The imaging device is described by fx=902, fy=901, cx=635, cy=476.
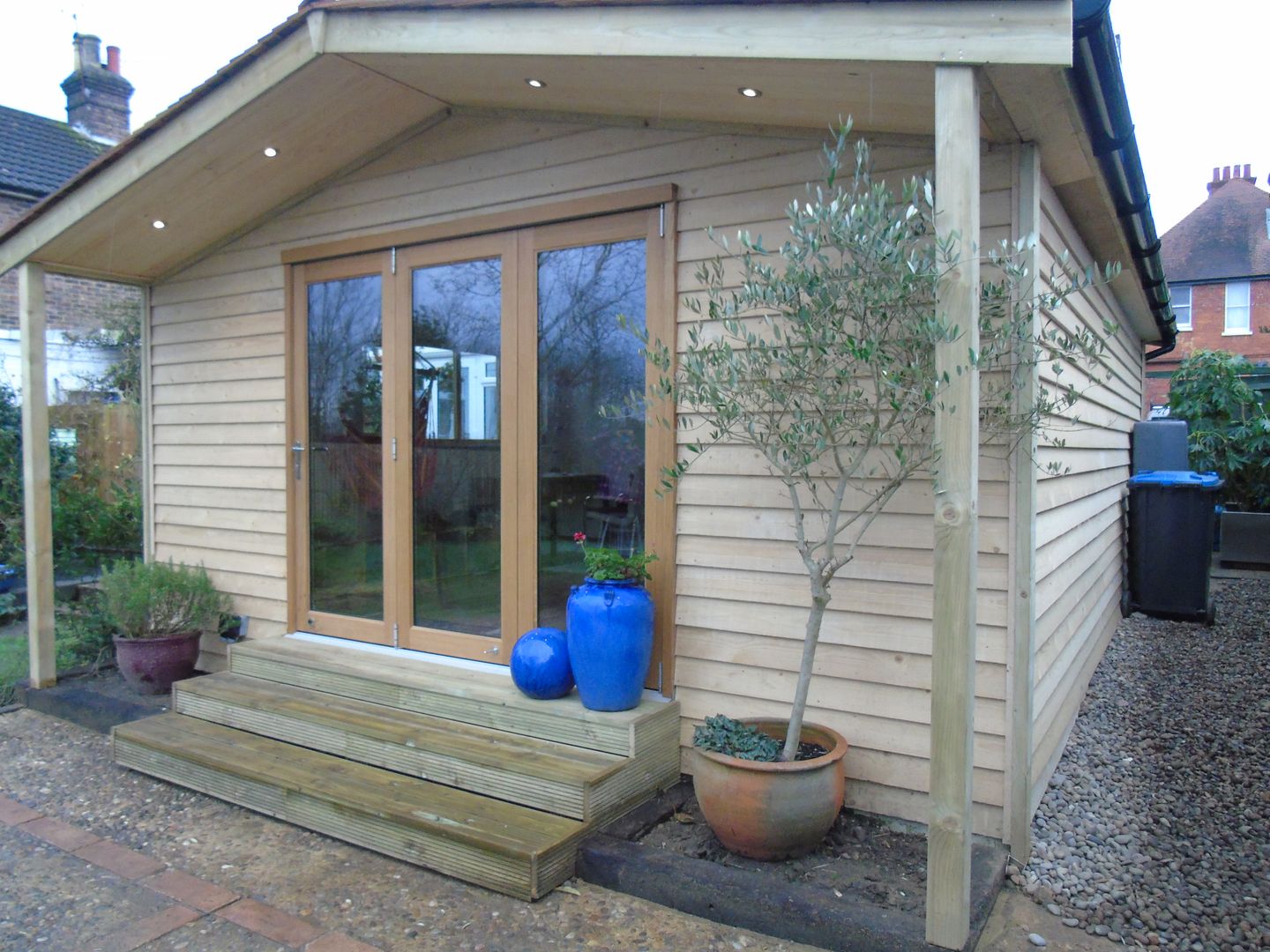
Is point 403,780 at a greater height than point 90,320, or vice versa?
point 90,320

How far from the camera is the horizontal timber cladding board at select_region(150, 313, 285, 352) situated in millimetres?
4938

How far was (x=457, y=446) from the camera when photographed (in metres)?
4.25

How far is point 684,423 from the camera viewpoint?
11.6ft

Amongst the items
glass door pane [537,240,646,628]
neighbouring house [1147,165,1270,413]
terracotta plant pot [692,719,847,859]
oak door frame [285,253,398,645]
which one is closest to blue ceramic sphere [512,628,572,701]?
glass door pane [537,240,646,628]

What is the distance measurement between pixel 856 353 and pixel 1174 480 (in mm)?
5079

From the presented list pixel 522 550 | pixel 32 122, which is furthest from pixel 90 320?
pixel 522 550

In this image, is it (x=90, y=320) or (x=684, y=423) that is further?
(x=90, y=320)

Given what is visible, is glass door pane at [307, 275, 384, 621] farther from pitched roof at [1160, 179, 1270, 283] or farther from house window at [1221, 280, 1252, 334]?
house window at [1221, 280, 1252, 334]

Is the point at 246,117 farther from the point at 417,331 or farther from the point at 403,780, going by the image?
the point at 403,780

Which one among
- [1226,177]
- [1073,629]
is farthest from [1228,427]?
[1226,177]

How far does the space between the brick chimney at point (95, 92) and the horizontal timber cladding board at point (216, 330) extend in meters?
9.29

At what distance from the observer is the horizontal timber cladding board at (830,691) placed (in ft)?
9.70

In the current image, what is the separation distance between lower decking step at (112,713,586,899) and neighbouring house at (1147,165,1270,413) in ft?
64.0

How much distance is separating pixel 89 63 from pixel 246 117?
36.7ft
